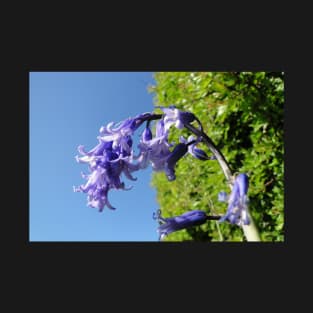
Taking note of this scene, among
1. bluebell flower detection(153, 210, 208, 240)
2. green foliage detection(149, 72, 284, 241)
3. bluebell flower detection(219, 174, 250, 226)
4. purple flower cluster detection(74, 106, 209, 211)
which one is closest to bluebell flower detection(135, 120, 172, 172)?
purple flower cluster detection(74, 106, 209, 211)

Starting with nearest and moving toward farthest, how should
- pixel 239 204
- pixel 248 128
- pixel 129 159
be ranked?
1. pixel 239 204
2. pixel 129 159
3. pixel 248 128

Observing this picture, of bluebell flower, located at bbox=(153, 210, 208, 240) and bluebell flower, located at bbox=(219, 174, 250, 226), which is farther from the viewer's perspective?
bluebell flower, located at bbox=(153, 210, 208, 240)

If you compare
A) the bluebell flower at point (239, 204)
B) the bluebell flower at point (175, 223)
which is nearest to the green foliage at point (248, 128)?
the bluebell flower at point (175, 223)

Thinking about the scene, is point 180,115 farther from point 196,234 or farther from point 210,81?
point 196,234

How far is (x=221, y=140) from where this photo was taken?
86.9 inches

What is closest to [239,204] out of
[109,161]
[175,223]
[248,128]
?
[175,223]

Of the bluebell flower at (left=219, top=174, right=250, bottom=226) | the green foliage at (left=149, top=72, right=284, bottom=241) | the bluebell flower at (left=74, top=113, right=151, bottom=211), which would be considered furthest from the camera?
the green foliage at (left=149, top=72, right=284, bottom=241)

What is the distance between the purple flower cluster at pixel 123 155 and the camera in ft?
2.96

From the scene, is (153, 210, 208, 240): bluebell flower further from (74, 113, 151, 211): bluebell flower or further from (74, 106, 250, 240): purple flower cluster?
(74, 113, 151, 211): bluebell flower

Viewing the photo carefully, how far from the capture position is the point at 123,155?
91 centimetres

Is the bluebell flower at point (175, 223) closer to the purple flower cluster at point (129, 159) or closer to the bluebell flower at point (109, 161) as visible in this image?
the purple flower cluster at point (129, 159)

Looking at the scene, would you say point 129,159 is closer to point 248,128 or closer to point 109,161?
point 109,161

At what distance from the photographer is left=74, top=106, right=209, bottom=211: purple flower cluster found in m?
0.90

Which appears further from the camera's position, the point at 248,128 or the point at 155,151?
the point at 248,128
